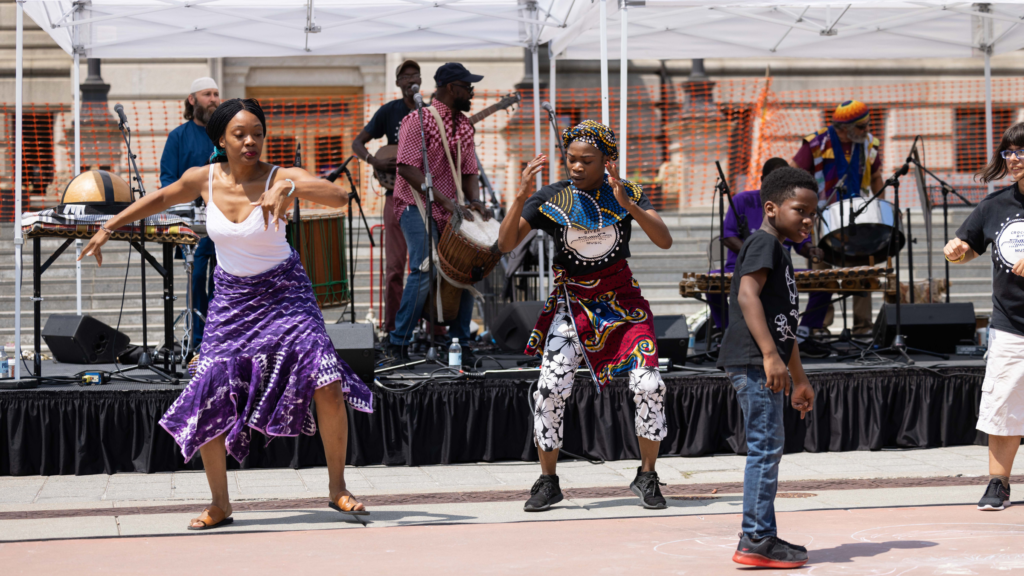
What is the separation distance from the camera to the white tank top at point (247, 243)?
4.38m

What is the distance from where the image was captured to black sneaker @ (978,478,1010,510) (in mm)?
4730

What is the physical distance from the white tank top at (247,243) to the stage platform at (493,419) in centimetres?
179

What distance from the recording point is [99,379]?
6258 mm

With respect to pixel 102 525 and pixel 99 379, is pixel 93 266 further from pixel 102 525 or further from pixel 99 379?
pixel 102 525

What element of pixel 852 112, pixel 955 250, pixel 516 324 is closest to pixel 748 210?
pixel 852 112

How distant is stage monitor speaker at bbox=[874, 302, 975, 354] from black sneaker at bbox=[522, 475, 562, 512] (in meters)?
3.53

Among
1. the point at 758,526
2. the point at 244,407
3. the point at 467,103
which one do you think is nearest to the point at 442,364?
the point at 467,103

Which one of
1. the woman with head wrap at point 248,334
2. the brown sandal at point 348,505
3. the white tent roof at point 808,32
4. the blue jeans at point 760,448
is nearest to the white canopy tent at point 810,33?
the white tent roof at point 808,32

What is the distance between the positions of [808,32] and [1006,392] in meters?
5.11

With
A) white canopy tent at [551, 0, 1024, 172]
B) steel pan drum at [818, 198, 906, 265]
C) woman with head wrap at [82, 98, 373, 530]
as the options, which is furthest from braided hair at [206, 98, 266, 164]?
steel pan drum at [818, 198, 906, 265]

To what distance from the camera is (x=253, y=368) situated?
4426 mm

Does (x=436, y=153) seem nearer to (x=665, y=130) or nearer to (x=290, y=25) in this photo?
(x=290, y=25)

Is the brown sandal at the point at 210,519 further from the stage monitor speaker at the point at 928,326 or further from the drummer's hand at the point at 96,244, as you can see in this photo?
the stage monitor speaker at the point at 928,326

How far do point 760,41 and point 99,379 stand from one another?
615 centimetres
